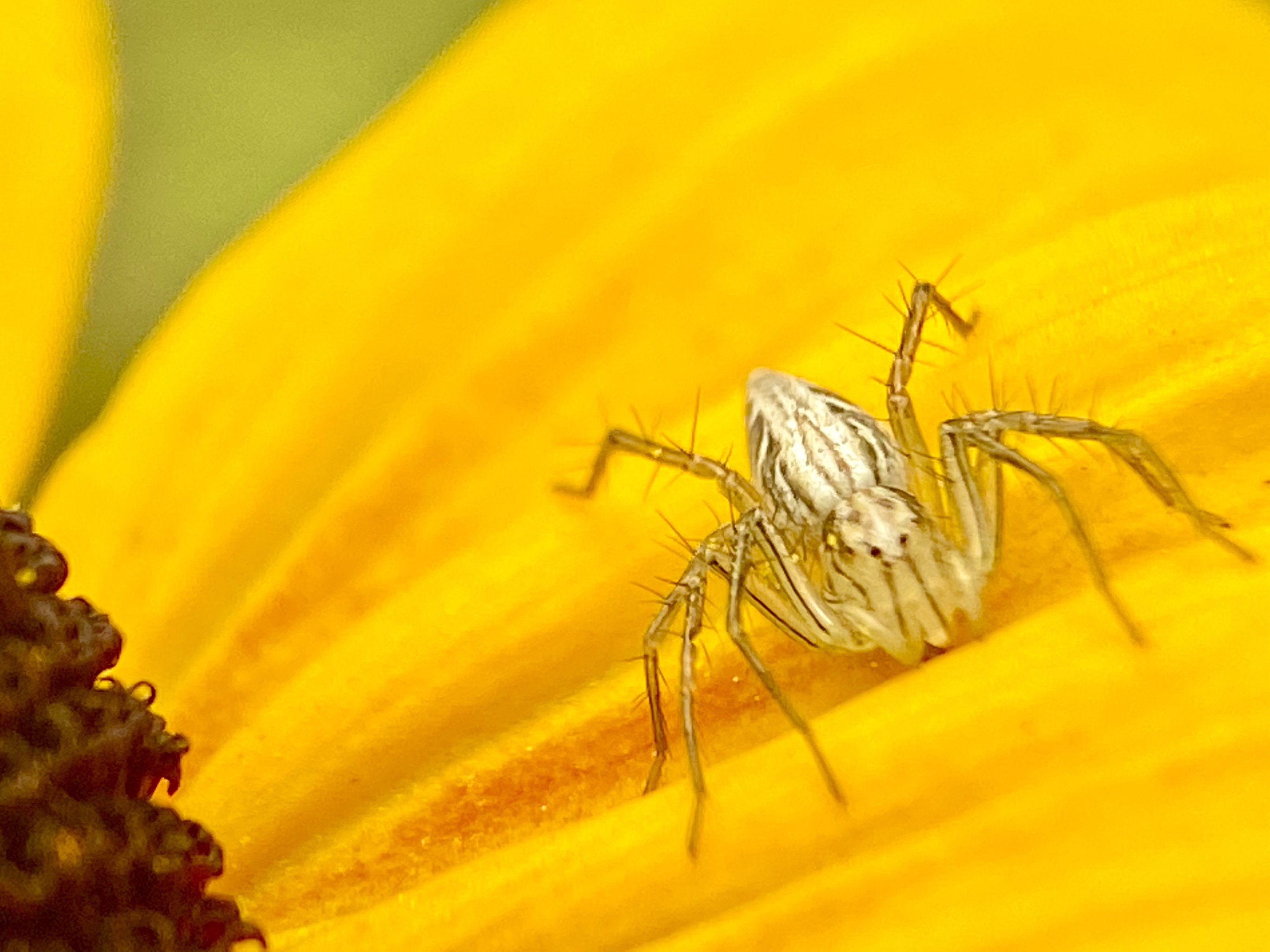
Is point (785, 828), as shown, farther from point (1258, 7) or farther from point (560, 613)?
point (1258, 7)

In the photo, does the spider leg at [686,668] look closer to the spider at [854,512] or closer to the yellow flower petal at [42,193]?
the spider at [854,512]

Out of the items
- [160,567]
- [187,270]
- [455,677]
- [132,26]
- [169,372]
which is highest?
[132,26]

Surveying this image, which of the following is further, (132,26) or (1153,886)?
(132,26)

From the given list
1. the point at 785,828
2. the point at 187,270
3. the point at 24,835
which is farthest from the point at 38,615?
the point at 187,270

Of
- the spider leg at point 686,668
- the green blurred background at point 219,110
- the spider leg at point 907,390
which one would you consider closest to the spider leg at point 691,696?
the spider leg at point 686,668

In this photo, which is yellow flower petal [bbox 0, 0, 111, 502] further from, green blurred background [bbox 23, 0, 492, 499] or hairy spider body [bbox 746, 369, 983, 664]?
hairy spider body [bbox 746, 369, 983, 664]

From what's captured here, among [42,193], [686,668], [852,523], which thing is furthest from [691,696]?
[42,193]

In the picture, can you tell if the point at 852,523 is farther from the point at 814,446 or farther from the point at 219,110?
the point at 219,110
